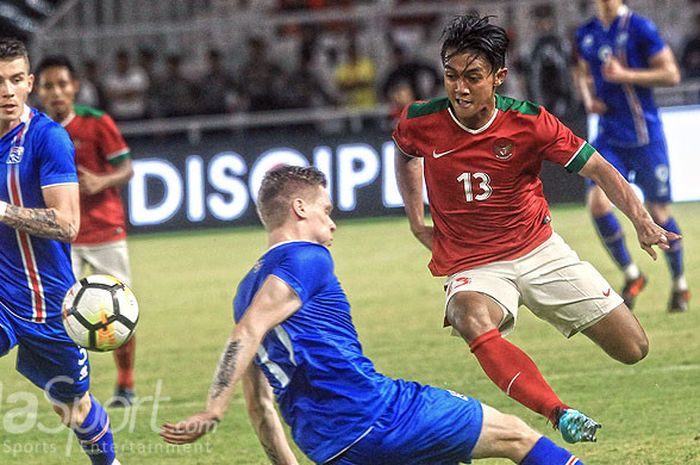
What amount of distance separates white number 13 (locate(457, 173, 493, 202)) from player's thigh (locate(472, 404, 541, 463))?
1774 mm

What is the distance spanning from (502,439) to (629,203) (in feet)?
Result: 5.64

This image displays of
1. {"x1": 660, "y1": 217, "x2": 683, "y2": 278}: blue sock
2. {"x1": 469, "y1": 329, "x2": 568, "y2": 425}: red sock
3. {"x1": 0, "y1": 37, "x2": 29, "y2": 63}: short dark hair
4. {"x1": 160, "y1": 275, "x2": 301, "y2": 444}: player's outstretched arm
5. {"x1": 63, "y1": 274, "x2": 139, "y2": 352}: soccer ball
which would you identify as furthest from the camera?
{"x1": 660, "y1": 217, "x2": 683, "y2": 278}: blue sock

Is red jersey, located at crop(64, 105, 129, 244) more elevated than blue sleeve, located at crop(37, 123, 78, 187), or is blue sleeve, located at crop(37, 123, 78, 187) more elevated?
blue sleeve, located at crop(37, 123, 78, 187)

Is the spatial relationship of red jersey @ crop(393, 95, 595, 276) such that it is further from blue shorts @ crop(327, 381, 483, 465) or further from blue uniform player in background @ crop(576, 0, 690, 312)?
blue uniform player in background @ crop(576, 0, 690, 312)

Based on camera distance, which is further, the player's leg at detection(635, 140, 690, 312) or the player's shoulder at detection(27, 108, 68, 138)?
the player's leg at detection(635, 140, 690, 312)

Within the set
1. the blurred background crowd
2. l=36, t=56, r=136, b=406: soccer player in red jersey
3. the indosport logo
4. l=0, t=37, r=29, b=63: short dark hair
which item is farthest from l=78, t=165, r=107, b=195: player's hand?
the blurred background crowd

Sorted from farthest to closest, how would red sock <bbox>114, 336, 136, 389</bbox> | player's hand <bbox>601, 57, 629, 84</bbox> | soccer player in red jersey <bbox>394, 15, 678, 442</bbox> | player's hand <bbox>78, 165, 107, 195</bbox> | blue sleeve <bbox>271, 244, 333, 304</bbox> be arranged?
player's hand <bbox>601, 57, 629, 84</bbox> → player's hand <bbox>78, 165, 107, 195</bbox> → red sock <bbox>114, 336, 136, 389</bbox> → soccer player in red jersey <bbox>394, 15, 678, 442</bbox> → blue sleeve <bbox>271, 244, 333, 304</bbox>

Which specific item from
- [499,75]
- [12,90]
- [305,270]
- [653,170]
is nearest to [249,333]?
[305,270]

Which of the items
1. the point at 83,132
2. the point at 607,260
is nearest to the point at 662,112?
the point at 607,260

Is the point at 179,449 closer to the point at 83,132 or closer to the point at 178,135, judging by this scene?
the point at 83,132

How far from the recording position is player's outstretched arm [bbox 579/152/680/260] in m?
5.69

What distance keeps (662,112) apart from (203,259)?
220 inches

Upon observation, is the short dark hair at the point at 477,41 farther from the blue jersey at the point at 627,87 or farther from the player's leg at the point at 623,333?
the blue jersey at the point at 627,87

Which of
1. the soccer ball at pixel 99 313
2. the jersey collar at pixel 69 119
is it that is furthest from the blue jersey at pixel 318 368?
the jersey collar at pixel 69 119
